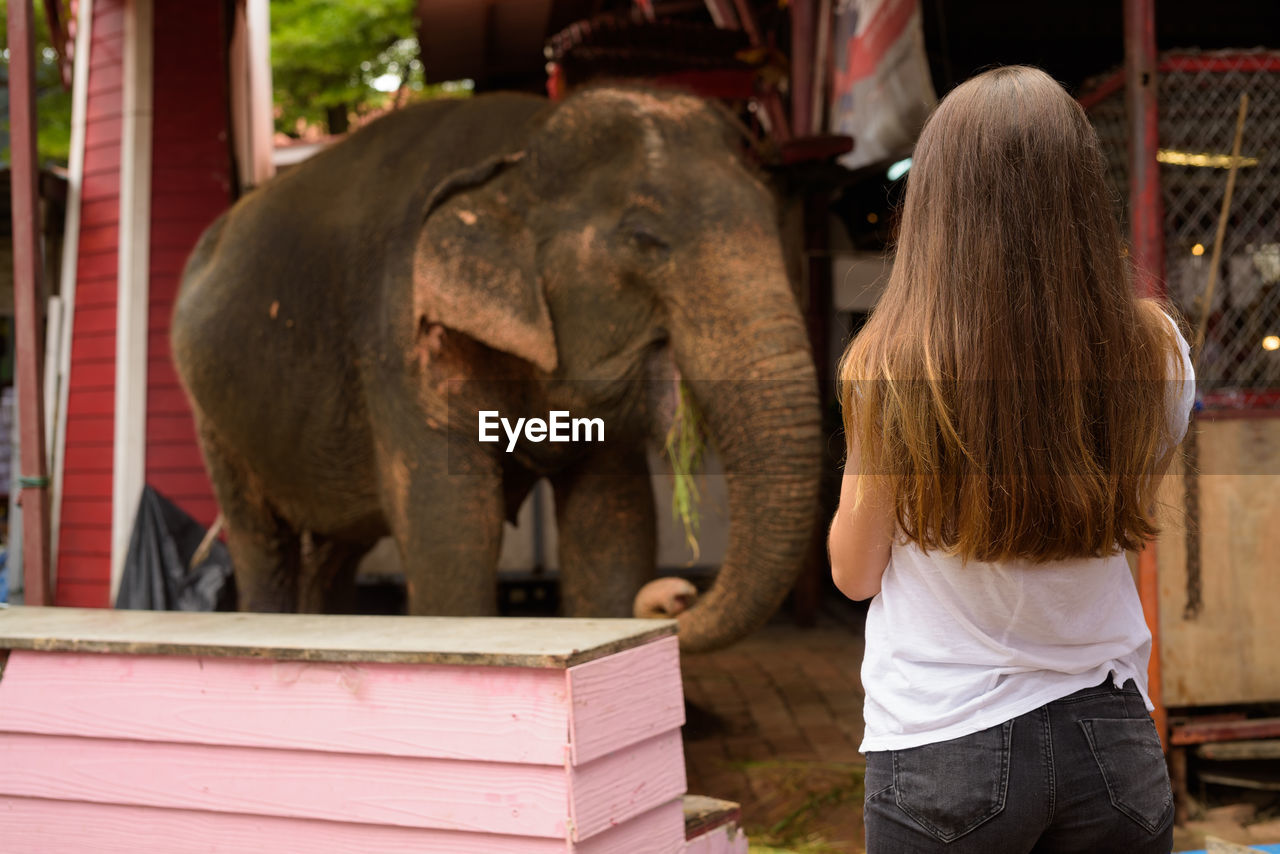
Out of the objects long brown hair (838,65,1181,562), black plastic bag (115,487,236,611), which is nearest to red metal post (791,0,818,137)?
black plastic bag (115,487,236,611)

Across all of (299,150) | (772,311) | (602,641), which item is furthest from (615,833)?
(299,150)

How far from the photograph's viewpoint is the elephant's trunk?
4031mm

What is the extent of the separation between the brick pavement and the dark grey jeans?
2.78 meters

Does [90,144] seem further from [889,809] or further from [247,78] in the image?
[889,809]

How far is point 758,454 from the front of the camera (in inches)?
162

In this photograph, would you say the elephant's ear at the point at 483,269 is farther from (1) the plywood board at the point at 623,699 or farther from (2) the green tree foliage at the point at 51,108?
(2) the green tree foliage at the point at 51,108

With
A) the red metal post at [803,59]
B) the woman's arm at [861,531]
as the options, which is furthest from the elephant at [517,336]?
the red metal post at [803,59]

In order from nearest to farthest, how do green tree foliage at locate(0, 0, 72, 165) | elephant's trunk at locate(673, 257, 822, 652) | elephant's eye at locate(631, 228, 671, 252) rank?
elephant's trunk at locate(673, 257, 822, 652), elephant's eye at locate(631, 228, 671, 252), green tree foliage at locate(0, 0, 72, 165)

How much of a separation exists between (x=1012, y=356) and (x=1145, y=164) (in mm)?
3258

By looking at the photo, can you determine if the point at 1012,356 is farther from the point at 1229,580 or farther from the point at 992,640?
the point at 1229,580

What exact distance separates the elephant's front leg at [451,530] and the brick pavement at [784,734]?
1.21 metres

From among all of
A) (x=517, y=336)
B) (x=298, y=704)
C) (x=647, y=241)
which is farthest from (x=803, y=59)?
(x=298, y=704)

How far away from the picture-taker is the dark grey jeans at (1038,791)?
5.27 feet

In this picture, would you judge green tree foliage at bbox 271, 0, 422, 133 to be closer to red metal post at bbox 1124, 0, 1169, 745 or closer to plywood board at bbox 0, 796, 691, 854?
red metal post at bbox 1124, 0, 1169, 745
